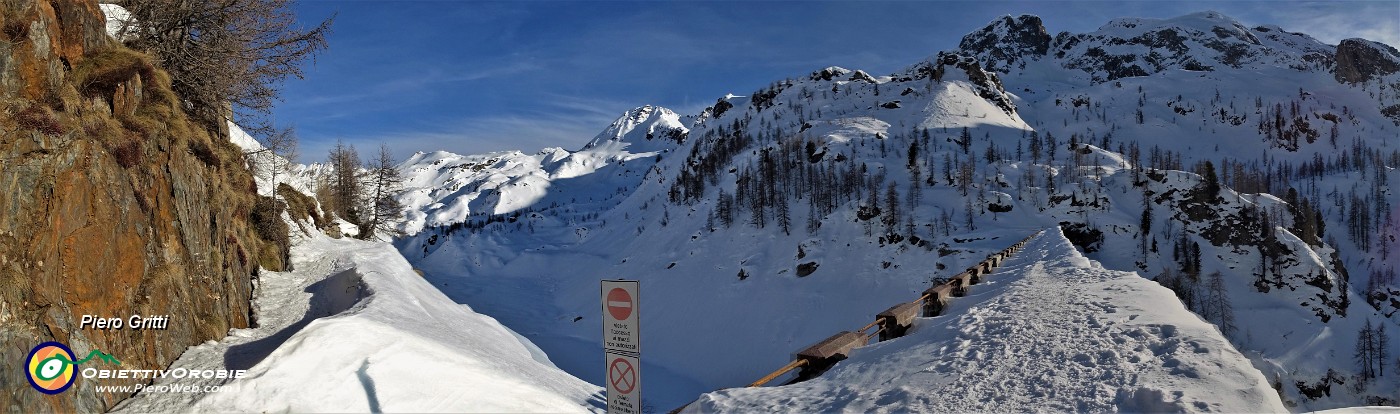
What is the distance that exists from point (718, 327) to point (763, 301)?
4.60m

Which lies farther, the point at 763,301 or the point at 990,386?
the point at 763,301

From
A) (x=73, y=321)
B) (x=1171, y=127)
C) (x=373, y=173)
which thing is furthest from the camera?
(x=1171, y=127)

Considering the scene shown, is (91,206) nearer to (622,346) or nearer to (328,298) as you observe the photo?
(622,346)

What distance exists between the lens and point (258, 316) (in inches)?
563

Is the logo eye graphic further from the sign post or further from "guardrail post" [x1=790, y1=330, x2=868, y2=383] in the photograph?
"guardrail post" [x1=790, y1=330, x2=868, y2=383]

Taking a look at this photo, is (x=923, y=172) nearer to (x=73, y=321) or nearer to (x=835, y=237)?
(x=835, y=237)

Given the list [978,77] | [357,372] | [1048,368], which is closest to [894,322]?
[1048,368]

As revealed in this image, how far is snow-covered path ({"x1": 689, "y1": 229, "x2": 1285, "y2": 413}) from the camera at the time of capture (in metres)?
5.75

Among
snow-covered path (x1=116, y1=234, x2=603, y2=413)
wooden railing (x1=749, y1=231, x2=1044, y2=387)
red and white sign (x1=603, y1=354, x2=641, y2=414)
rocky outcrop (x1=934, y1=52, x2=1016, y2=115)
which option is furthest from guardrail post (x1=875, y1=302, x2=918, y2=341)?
rocky outcrop (x1=934, y1=52, x2=1016, y2=115)

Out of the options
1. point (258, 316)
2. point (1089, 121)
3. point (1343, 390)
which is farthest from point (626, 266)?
point (1089, 121)

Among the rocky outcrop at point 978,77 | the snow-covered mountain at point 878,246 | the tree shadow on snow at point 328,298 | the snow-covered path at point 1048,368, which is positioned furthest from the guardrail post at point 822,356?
the rocky outcrop at point 978,77

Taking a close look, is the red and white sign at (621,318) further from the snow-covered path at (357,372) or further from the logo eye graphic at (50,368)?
the logo eye graphic at (50,368)

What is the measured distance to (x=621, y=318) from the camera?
236 inches

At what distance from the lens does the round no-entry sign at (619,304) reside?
593 cm
